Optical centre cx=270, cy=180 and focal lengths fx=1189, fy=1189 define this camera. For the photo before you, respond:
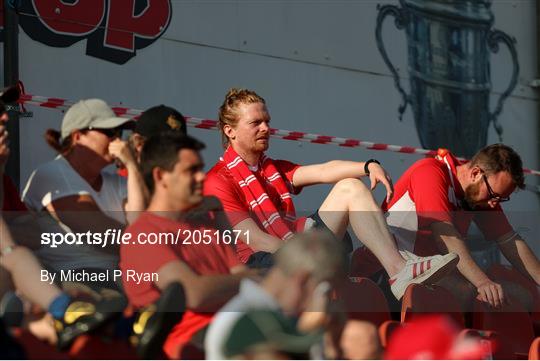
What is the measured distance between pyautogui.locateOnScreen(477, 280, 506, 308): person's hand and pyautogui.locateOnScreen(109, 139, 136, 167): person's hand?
6.10 ft

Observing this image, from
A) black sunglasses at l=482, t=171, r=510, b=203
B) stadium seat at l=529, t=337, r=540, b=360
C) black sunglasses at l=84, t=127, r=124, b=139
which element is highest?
black sunglasses at l=84, t=127, r=124, b=139

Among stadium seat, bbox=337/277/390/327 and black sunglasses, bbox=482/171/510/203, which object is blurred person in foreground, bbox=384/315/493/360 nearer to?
stadium seat, bbox=337/277/390/327

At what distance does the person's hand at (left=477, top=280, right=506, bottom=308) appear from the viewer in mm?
5289

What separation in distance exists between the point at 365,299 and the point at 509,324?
865mm

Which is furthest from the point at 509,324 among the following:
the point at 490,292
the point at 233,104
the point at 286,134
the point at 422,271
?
the point at 286,134

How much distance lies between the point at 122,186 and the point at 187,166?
0.73 meters

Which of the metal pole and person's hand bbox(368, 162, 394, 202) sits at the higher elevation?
the metal pole

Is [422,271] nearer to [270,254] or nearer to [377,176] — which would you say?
[377,176]

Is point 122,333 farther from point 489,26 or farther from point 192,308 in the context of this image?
point 489,26

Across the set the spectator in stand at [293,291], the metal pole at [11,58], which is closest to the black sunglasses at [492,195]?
the metal pole at [11,58]

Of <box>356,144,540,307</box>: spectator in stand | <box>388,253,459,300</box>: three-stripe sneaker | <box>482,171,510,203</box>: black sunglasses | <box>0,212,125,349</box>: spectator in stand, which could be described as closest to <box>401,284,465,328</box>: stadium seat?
<box>388,253,459,300</box>: three-stripe sneaker

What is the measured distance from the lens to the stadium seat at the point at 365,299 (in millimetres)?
4906

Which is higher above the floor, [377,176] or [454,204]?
[377,176]

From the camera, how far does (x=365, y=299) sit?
4984mm
